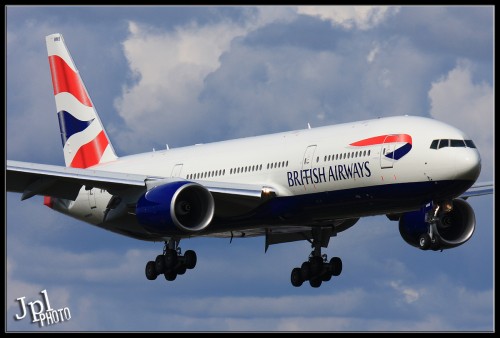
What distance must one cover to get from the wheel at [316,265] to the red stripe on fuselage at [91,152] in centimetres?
1265

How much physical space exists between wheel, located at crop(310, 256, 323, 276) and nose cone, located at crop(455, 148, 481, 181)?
11570mm

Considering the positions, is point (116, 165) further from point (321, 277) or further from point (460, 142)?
point (460, 142)

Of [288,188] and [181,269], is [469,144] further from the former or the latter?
[181,269]

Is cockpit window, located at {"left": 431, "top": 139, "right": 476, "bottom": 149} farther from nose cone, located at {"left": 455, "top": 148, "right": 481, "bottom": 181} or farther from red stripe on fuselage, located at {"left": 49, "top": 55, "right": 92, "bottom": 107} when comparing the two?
red stripe on fuselage, located at {"left": 49, "top": 55, "right": 92, "bottom": 107}

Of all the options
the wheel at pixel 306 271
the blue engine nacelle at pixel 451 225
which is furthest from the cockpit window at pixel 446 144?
the wheel at pixel 306 271

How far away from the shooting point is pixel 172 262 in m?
64.8

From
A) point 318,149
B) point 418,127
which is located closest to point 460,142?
point 418,127

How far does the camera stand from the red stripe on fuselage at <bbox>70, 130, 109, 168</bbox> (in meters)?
72.1

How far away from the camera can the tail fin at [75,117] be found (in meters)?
72.3

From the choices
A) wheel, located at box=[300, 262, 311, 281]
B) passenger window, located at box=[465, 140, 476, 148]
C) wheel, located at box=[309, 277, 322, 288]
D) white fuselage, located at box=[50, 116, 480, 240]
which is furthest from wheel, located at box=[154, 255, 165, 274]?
passenger window, located at box=[465, 140, 476, 148]

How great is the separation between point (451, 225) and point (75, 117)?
66.9ft

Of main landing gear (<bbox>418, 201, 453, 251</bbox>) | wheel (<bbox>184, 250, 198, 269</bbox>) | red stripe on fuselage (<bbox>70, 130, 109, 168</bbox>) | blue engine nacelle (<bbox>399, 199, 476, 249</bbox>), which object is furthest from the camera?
red stripe on fuselage (<bbox>70, 130, 109, 168</bbox>)

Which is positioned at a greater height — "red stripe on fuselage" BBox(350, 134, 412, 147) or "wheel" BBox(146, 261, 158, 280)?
"wheel" BBox(146, 261, 158, 280)

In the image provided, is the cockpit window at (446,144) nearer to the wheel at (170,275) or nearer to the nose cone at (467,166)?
the nose cone at (467,166)
